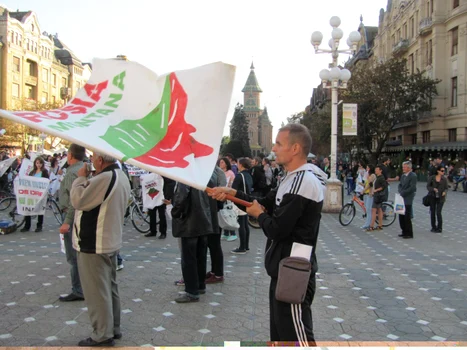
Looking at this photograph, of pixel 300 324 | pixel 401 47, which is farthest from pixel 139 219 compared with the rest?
pixel 401 47

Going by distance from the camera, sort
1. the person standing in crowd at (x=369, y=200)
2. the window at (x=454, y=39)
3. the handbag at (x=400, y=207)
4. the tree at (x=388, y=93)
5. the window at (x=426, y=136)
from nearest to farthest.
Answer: the handbag at (x=400, y=207)
the person standing in crowd at (x=369, y=200)
the window at (x=454, y=39)
the tree at (x=388, y=93)
the window at (x=426, y=136)

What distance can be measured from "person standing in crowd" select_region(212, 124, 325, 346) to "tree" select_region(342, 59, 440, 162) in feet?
131

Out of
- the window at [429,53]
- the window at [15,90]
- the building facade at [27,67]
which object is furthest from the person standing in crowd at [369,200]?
the window at [15,90]

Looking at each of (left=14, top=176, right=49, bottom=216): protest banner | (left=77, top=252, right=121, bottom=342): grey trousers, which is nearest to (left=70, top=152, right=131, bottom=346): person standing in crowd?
(left=77, top=252, right=121, bottom=342): grey trousers

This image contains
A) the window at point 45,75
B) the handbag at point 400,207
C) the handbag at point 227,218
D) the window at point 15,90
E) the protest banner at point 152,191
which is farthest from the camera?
the window at point 45,75

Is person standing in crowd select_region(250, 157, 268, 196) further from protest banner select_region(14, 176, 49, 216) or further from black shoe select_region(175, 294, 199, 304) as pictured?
black shoe select_region(175, 294, 199, 304)

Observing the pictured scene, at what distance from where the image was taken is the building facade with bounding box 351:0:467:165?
37938 mm

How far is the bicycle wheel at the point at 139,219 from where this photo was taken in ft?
36.9

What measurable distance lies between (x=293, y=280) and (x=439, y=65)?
143 feet

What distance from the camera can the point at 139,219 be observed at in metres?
11.6

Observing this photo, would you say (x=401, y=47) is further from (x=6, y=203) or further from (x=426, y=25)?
(x=6, y=203)

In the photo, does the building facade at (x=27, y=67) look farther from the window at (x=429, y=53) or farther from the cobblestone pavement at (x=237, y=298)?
the cobblestone pavement at (x=237, y=298)

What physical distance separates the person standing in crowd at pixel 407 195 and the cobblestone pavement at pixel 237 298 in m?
1.31

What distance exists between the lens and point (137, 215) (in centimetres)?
1159
